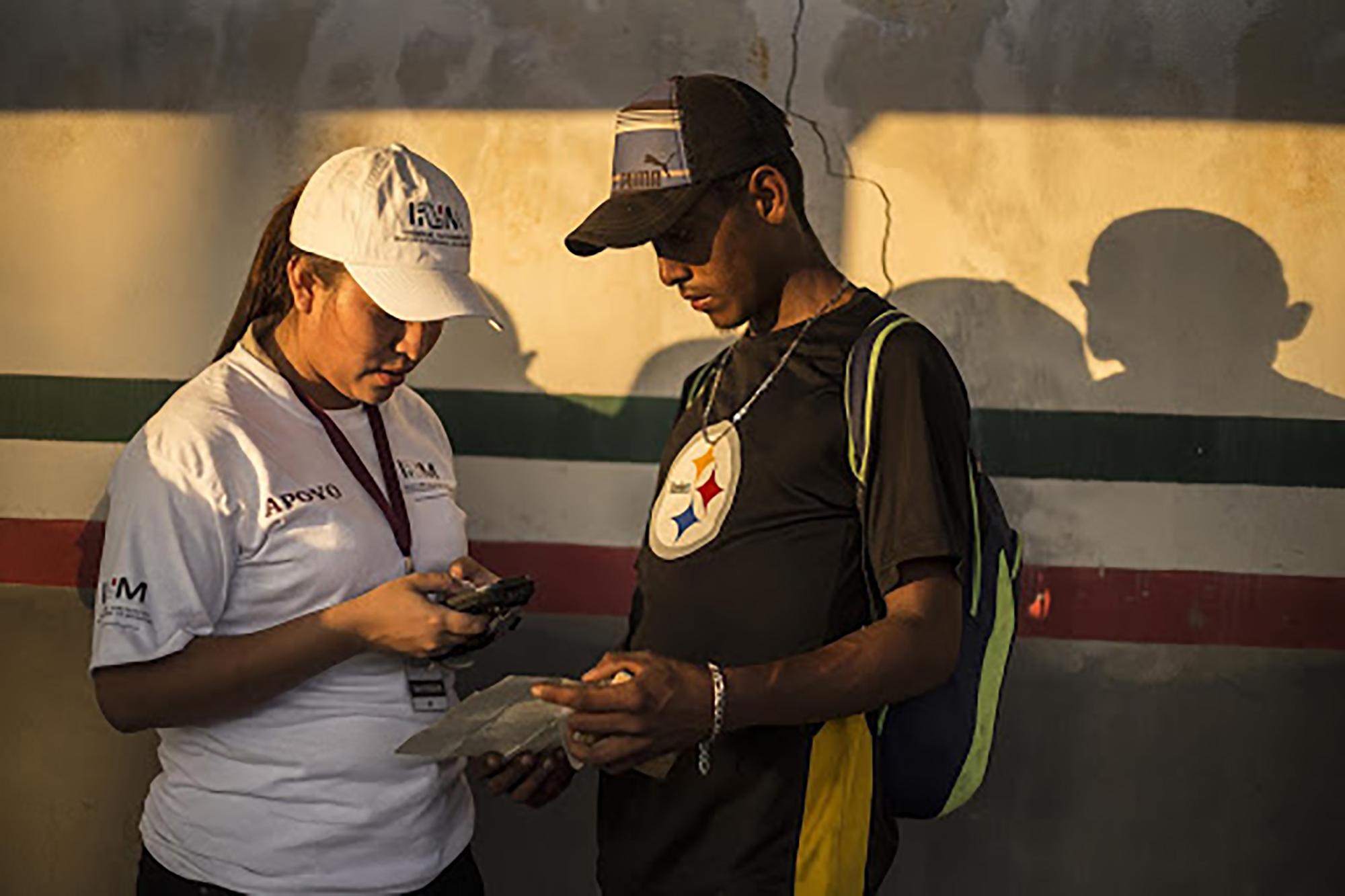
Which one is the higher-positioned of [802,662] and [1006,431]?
[1006,431]

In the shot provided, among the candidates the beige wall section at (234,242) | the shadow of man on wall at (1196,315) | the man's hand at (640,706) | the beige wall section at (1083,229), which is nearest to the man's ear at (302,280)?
the man's hand at (640,706)

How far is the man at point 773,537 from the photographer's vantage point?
7.59 feet

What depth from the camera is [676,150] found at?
2525 mm

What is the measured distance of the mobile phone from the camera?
→ 2.54 meters

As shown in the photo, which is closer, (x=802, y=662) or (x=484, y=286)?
(x=802, y=662)

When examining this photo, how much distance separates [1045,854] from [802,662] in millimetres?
→ 1931

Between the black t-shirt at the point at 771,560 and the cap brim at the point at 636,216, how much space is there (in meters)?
0.29

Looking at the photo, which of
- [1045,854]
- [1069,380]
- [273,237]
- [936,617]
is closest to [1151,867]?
[1045,854]

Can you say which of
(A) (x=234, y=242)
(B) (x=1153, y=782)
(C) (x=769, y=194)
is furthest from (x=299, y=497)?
(B) (x=1153, y=782)

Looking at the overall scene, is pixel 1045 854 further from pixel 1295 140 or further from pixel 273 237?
pixel 273 237

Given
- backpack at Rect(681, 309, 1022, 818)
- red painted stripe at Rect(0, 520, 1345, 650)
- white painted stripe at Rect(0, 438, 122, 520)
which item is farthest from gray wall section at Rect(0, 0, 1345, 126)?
backpack at Rect(681, 309, 1022, 818)

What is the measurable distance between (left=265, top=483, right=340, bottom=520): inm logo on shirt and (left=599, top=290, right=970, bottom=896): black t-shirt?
0.56m

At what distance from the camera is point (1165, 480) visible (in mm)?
3863

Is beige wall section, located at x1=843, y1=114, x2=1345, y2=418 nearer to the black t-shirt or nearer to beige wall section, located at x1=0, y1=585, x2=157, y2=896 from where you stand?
the black t-shirt
